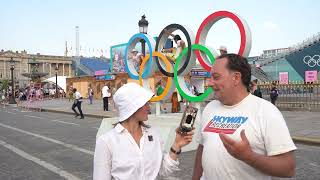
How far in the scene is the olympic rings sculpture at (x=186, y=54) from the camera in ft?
33.7

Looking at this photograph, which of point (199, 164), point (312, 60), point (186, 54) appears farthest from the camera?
point (312, 60)

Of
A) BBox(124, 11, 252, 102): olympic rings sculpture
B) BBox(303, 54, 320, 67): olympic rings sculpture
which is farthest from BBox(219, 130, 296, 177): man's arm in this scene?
BBox(303, 54, 320, 67): olympic rings sculpture

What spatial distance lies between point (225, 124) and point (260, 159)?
37 centimetres

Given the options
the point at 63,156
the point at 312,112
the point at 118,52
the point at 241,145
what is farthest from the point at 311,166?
the point at 118,52

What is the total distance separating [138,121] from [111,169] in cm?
39

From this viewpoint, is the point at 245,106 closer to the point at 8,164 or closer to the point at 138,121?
the point at 138,121

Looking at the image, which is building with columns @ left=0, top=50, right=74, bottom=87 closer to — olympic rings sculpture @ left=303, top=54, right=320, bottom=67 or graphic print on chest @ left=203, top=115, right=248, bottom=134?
olympic rings sculpture @ left=303, top=54, right=320, bottom=67

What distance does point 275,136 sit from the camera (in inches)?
99.3

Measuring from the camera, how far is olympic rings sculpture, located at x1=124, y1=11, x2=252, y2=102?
→ 10.3 m

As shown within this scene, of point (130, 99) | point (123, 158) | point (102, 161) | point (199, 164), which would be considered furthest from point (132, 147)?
point (199, 164)

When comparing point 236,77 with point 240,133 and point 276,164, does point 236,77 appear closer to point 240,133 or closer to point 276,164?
point 240,133

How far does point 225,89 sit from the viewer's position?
2.77 metres

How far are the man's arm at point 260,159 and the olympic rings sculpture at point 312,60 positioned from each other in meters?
45.5

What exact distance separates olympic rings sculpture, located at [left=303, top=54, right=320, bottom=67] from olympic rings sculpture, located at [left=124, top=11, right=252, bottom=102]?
3603 cm
